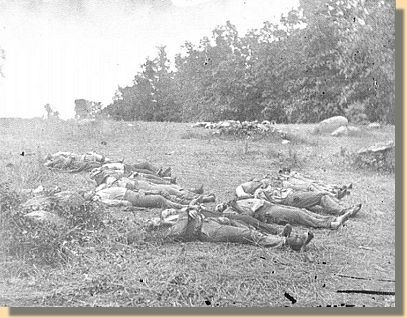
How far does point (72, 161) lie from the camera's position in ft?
17.9

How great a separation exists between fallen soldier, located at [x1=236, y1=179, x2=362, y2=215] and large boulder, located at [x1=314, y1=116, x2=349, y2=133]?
55 centimetres

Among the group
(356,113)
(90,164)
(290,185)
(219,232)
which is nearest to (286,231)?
(290,185)

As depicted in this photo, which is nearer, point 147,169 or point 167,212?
point 167,212

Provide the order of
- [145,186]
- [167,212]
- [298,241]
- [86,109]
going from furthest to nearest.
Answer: [86,109] → [145,186] → [167,212] → [298,241]

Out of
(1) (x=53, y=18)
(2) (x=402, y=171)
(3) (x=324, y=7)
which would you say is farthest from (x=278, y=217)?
(1) (x=53, y=18)

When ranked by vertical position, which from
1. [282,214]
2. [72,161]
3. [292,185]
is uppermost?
[72,161]

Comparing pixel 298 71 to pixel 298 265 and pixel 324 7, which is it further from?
pixel 298 265

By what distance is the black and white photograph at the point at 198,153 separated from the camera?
16.9 ft

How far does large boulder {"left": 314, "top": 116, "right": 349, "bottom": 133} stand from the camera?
5.43 metres

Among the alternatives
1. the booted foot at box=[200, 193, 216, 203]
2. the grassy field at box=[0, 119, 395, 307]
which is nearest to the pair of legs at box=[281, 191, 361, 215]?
the grassy field at box=[0, 119, 395, 307]

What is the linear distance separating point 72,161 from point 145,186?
26.8 inches

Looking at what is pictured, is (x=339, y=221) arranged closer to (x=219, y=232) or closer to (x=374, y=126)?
(x=374, y=126)

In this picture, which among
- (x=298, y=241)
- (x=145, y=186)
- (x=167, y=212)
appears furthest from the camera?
(x=145, y=186)

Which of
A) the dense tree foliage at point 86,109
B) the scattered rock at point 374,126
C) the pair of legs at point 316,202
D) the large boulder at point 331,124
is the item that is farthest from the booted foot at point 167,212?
the scattered rock at point 374,126
